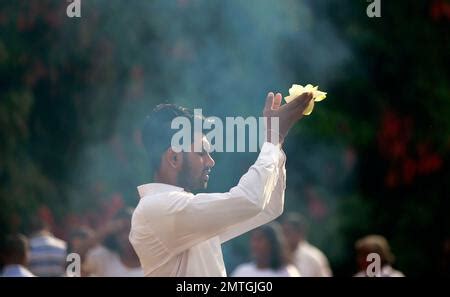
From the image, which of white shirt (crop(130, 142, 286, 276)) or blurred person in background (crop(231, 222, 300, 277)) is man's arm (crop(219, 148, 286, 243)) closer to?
white shirt (crop(130, 142, 286, 276))

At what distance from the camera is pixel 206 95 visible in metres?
11.2

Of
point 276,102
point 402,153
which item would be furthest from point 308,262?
point 276,102

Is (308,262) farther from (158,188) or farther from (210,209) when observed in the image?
(210,209)

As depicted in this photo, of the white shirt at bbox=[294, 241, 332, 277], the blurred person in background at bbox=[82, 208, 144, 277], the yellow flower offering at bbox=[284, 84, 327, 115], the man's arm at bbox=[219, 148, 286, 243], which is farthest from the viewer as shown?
the white shirt at bbox=[294, 241, 332, 277]

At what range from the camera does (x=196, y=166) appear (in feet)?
16.2

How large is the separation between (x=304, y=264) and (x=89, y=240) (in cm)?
165

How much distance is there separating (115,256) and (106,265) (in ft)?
0.42

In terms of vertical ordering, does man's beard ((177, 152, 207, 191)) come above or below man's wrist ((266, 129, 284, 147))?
below

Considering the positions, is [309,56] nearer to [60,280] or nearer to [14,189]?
[14,189]

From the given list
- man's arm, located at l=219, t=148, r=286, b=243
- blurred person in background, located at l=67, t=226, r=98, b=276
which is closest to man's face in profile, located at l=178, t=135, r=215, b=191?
man's arm, located at l=219, t=148, r=286, b=243

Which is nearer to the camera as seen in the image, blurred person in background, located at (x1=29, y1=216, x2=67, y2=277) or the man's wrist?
the man's wrist

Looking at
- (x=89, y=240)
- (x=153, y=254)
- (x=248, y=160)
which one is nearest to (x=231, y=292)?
(x=153, y=254)

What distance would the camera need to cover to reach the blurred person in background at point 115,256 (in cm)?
784

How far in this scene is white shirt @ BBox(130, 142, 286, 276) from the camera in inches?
183
